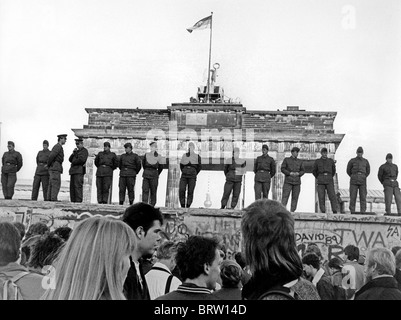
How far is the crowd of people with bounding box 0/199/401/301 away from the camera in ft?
9.13

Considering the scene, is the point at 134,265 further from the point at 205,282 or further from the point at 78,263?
the point at 78,263

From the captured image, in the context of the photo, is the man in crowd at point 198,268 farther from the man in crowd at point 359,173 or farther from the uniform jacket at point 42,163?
the uniform jacket at point 42,163

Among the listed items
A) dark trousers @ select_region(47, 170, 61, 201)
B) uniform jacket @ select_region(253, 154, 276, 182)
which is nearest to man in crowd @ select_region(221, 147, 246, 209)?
uniform jacket @ select_region(253, 154, 276, 182)

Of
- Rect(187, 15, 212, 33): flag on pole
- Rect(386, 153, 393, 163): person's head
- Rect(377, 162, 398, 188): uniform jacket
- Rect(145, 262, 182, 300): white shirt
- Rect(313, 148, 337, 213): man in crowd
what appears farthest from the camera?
Rect(187, 15, 212, 33): flag on pole

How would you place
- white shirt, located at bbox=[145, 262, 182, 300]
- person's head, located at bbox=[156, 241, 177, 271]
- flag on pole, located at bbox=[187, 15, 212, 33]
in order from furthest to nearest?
1. flag on pole, located at bbox=[187, 15, 212, 33]
2. person's head, located at bbox=[156, 241, 177, 271]
3. white shirt, located at bbox=[145, 262, 182, 300]

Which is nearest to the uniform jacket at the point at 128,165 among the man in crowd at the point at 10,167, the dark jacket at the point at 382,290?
the man in crowd at the point at 10,167

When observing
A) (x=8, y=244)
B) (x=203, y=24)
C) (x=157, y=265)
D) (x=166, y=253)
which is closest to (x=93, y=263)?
(x=8, y=244)

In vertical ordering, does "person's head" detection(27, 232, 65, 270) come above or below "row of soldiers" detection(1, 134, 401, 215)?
below

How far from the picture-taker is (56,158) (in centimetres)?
1320

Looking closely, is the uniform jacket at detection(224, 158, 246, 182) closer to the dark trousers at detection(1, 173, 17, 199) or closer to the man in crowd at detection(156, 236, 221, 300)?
the dark trousers at detection(1, 173, 17, 199)

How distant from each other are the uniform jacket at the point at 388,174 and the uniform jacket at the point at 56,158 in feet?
25.6

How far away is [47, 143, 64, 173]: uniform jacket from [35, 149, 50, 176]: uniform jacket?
0.24 m

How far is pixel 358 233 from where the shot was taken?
12367mm
